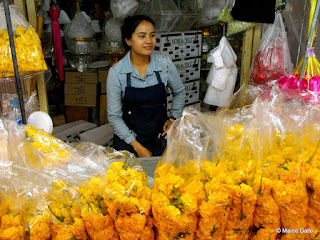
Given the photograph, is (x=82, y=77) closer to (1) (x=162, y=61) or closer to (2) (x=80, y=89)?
(2) (x=80, y=89)

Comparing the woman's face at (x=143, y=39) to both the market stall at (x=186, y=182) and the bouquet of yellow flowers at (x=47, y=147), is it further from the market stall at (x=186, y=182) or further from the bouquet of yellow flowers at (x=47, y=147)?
the bouquet of yellow flowers at (x=47, y=147)

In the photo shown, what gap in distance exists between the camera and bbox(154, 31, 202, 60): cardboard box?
3.39 metres

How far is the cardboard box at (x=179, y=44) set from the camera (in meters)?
3.39

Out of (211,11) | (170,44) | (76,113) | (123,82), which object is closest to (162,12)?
(170,44)

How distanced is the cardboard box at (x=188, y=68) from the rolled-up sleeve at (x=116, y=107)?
1548mm

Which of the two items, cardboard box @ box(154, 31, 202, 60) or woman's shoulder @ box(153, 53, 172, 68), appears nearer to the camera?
woman's shoulder @ box(153, 53, 172, 68)

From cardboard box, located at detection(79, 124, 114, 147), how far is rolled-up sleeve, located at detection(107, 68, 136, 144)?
45.4 inches

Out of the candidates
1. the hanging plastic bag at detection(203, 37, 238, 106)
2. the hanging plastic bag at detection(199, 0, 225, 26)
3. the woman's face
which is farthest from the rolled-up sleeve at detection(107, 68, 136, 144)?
the hanging plastic bag at detection(199, 0, 225, 26)

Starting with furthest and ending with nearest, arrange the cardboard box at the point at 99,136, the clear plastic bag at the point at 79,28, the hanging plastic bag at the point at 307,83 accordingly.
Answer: the clear plastic bag at the point at 79,28 → the cardboard box at the point at 99,136 → the hanging plastic bag at the point at 307,83

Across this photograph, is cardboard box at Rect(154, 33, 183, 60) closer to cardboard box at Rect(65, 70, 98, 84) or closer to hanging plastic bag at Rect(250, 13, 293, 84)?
cardboard box at Rect(65, 70, 98, 84)

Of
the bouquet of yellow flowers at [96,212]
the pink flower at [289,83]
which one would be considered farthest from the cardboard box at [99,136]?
the bouquet of yellow flowers at [96,212]

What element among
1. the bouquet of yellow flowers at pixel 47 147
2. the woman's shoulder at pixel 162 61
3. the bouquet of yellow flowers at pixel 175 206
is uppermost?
the woman's shoulder at pixel 162 61

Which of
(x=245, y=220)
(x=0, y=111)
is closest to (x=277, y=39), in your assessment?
(x=245, y=220)

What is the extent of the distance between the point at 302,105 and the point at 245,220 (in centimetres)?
70
